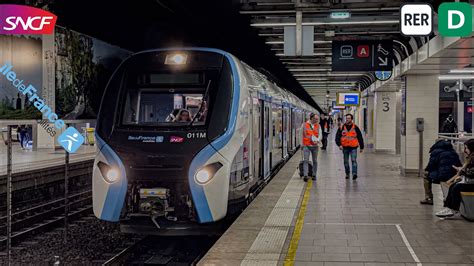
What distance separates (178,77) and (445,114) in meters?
21.4

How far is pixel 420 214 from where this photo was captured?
832 centimetres

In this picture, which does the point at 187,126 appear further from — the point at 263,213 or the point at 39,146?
the point at 39,146

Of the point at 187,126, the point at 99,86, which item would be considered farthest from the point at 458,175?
the point at 99,86

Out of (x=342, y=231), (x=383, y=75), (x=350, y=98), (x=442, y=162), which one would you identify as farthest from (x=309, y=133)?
(x=350, y=98)

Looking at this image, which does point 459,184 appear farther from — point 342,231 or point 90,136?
point 90,136

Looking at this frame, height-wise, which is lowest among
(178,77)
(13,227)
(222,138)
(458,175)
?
(13,227)

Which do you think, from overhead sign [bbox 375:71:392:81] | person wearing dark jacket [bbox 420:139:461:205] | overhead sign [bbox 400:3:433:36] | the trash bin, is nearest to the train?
overhead sign [bbox 400:3:433:36]

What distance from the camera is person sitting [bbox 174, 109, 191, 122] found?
281 inches

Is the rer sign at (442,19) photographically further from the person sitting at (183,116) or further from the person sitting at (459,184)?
the person sitting at (183,116)

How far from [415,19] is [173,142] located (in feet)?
14.1

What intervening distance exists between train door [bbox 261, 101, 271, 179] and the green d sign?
3.24 metres

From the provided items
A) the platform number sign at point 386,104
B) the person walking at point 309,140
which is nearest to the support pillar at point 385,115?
the platform number sign at point 386,104

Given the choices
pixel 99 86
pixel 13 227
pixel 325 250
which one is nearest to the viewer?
pixel 325 250

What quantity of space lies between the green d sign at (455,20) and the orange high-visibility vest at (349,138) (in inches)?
192
